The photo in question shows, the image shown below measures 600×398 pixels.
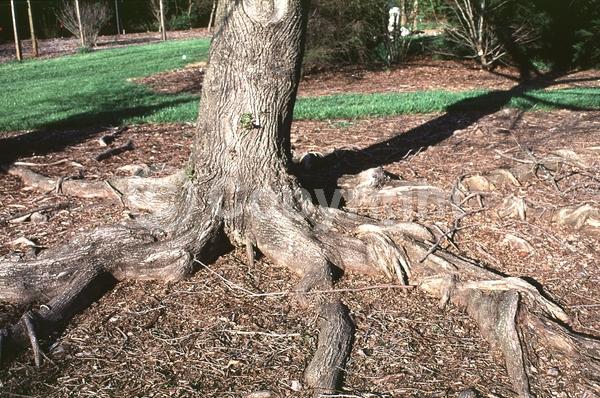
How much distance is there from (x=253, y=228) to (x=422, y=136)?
3519mm

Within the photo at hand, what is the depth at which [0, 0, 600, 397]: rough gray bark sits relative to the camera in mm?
3824

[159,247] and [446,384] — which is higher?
[159,247]

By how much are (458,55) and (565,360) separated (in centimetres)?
1316

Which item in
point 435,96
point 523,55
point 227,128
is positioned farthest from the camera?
point 523,55

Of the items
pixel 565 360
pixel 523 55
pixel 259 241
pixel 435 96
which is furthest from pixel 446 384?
pixel 523 55

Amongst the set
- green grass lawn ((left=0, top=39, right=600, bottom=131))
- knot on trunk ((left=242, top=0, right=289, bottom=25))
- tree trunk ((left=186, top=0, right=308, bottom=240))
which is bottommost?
green grass lawn ((left=0, top=39, right=600, bottom=131))

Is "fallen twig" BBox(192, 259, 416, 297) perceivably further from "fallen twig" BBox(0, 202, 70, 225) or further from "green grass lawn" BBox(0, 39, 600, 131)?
"green grass lawn" BBox(0, 39, 600, 131)

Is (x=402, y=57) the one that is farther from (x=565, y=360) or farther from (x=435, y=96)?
(x=565, y=360)

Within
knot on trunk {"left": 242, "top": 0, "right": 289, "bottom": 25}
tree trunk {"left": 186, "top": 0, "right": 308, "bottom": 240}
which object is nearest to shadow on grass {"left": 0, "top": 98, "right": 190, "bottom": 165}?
tree trunk {"left": 186, "top": 0, "right": 308, "bottom": 240}

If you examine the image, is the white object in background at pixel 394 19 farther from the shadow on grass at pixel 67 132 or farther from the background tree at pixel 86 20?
the background tree at pixel 86 20

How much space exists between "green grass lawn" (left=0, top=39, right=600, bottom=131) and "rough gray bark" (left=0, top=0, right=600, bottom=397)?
4.49 metres

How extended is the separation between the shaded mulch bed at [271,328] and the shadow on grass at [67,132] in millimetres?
1858

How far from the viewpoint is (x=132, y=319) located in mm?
3635

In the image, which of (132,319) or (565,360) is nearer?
(565,360)
